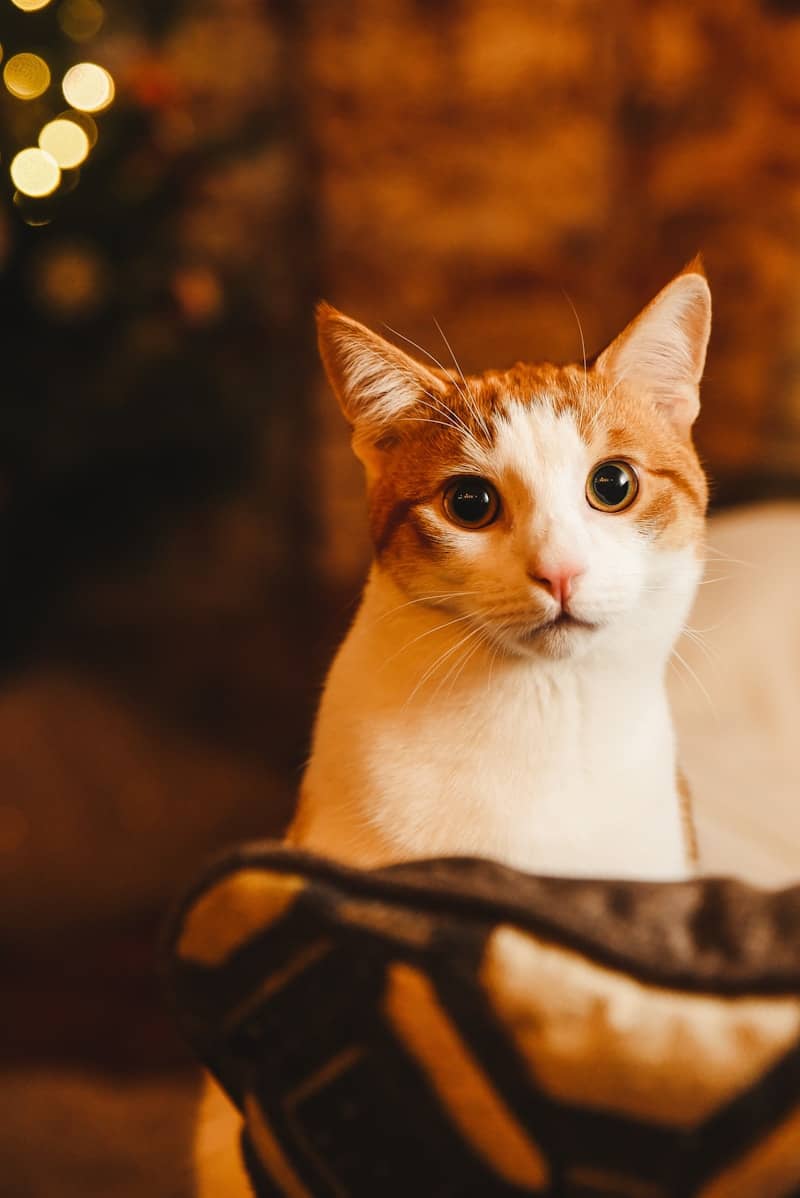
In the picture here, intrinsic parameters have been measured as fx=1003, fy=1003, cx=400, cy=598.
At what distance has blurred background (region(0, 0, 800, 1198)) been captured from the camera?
1.83m

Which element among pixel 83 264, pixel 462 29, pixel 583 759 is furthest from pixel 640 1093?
pixel 462 29

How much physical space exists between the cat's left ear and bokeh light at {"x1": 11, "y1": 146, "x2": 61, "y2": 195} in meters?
1.45

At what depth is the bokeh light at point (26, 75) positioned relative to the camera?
1738 mm

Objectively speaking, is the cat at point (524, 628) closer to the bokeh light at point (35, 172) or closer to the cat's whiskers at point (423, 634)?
the cat's whiskers at point (423, 634)

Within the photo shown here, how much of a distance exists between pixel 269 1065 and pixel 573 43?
255 cm

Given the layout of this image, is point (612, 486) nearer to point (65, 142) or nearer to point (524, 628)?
point (524, 628)

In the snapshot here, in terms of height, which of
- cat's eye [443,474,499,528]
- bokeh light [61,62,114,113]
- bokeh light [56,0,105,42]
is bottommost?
cat's eye [443,474,499,528]

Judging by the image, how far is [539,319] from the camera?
2.64m

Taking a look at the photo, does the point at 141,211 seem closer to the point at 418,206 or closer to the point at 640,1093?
the point at 418,206

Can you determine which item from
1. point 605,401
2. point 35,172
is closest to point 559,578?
point 605,401

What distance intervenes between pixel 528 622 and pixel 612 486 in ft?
0.40

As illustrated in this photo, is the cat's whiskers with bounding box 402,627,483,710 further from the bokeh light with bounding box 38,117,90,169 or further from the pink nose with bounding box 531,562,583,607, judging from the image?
the bokeh light with bounding box 38,117,90,169

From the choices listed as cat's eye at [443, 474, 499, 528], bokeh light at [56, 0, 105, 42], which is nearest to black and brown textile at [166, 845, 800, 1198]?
cat's eye at [443, 474, 499, 528]

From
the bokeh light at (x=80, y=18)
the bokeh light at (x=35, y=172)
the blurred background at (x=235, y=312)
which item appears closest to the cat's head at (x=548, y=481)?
the blurred background at (x=235, y=312)
